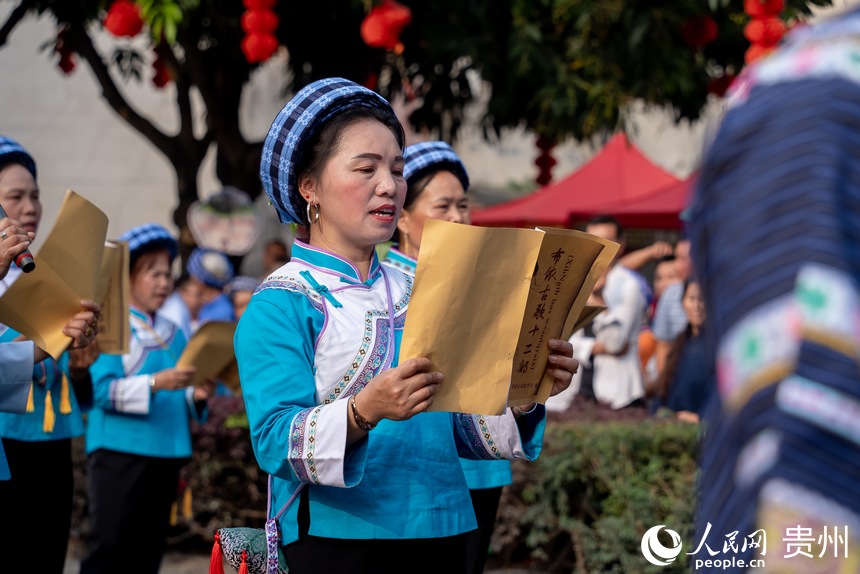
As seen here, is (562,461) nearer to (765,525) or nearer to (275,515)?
(275,515)

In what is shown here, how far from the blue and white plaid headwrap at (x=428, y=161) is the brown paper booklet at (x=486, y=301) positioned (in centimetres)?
165

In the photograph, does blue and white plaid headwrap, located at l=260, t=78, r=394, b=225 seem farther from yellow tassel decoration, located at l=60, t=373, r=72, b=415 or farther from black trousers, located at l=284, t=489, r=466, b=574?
yellow tassel decoration, located at l=60, t=373, r=72, b=415

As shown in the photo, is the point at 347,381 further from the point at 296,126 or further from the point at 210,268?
the point at 210,268

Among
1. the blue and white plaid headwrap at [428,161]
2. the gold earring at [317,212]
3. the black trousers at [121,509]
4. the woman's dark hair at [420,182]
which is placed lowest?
the black trousers at [121,509]

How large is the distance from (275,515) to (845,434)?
147cm

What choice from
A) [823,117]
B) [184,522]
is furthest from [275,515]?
[184,522]

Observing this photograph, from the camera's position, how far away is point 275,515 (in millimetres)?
2434

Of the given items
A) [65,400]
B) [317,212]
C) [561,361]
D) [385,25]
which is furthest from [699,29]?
[561,361]

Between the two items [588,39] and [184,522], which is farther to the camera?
[588,39]

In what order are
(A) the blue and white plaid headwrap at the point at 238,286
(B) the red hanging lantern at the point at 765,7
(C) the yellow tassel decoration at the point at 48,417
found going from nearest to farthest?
(C) the yellow tassel decoration at the point at 48,417 < (B) the red hanging lantern at the point at 765,7 < (A) the blue and white plaid headwrap at the point at 238,286

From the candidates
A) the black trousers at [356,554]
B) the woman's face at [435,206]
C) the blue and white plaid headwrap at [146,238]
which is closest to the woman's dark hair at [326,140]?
the black trousers at [356,554]

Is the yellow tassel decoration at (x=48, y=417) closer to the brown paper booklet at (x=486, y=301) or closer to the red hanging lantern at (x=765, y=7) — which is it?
the brown paper booklet at (x=486, y=301)

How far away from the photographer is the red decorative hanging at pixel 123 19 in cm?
742

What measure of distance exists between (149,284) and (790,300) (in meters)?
4.13
